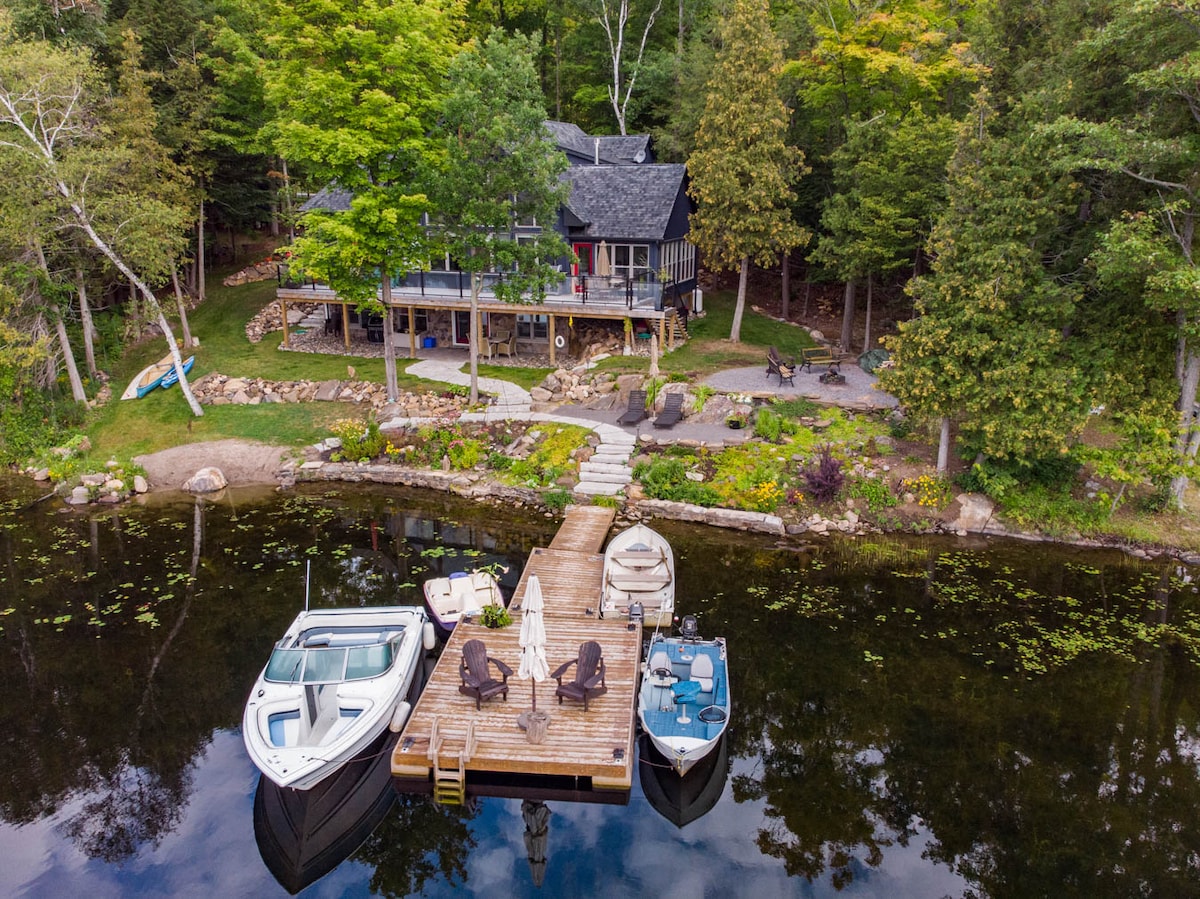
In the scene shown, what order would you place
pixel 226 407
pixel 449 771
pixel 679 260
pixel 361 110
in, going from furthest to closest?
pixel 679 260, pixel 226 407, pixel 361 110, pixel 449 771

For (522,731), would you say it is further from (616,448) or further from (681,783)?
(616,448)

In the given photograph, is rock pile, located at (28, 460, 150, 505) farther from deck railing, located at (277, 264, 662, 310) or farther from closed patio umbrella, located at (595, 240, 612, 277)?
closed patio umbrella, located at (595, 240, 612, 277)

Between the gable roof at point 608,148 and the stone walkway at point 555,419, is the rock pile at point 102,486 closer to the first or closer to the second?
the stone walkway at point 555,419

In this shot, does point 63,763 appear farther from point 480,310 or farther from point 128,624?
point 480,310

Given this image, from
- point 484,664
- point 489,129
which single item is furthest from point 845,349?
point 484,664

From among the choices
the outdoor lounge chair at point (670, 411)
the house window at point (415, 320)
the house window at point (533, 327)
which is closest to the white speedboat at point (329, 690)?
the outdoor lounge chair at point (670, 411)

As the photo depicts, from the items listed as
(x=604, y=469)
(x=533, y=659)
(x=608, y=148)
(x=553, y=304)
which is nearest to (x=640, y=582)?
(x=533, y=659)
